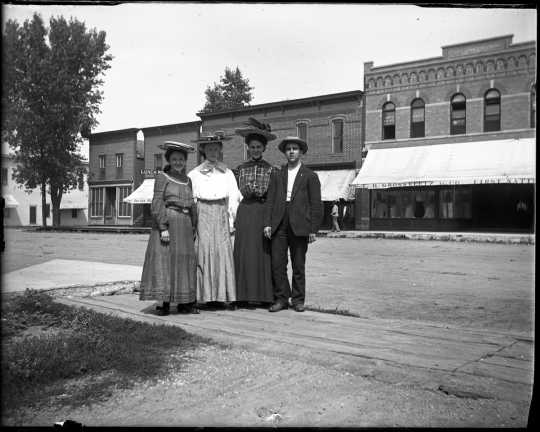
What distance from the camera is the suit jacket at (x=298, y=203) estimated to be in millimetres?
5262

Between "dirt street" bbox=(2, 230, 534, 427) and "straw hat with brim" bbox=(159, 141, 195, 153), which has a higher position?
"straw hat with brim" bbox=(159, 141, 195, 153)

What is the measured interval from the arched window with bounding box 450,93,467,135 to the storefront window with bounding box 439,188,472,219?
2927 mm

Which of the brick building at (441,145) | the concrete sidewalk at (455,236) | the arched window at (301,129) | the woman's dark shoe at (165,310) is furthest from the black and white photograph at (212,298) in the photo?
the arched window at (301,129)

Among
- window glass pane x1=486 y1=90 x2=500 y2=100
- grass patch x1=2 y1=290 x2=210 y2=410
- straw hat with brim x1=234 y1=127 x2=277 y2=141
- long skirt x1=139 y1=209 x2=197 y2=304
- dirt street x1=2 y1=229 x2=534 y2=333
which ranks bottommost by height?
dirt street x1=2 y1=229 x2=534 y2=333

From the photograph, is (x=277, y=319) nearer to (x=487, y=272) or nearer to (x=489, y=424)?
(x=489, y=424)

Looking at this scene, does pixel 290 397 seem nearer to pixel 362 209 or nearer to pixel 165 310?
pixel 165 310

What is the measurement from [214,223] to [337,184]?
2139cm

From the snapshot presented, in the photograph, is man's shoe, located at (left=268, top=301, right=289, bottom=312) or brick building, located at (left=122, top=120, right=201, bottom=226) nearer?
brick building, located at (left=122, top=120, right=201, bottom=226)

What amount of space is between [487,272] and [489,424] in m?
8.03

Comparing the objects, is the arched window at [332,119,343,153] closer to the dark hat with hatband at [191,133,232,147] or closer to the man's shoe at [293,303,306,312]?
the dark hat with hatband at [191,133,232,147]

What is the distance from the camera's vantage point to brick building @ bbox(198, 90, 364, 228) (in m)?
26.2

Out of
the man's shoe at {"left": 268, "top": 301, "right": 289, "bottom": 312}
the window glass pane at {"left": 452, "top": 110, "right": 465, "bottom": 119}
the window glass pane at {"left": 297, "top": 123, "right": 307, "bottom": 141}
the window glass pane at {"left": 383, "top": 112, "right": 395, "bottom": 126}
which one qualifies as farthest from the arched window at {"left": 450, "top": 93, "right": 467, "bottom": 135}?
the man's shoe at {"left": 268, "top": 301, "right": 289, "bottom": 312}

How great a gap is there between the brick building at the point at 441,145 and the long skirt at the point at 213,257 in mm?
16621

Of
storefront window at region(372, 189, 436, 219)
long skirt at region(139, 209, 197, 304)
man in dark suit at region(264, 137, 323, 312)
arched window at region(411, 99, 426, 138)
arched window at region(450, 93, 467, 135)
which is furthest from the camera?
arched window at region(411, 99, 426, 138)
